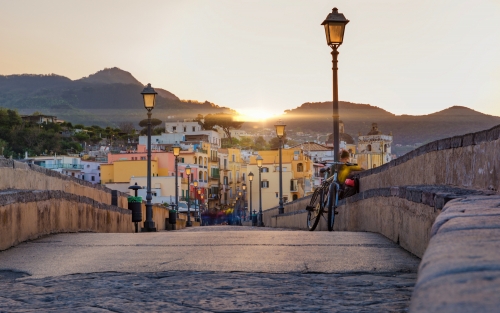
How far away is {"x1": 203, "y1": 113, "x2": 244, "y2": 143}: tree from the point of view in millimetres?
173625

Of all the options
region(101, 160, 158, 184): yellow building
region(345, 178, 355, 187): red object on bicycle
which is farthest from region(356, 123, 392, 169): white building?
region(345, 178, 355, 187): red object on bicycle

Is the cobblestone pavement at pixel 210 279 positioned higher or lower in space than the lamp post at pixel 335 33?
lower

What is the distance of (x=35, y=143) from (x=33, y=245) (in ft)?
463

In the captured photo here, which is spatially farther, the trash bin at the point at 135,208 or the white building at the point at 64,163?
the white building at the point at 64,163

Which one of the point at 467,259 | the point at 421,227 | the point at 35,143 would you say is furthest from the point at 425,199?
the point at 35,143

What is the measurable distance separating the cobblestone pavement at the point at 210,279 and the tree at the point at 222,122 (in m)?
163

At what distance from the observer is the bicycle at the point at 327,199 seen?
13.8 meters

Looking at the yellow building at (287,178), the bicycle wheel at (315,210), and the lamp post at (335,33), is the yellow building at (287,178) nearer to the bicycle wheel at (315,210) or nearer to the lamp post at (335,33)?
the lamp post at (335,33)

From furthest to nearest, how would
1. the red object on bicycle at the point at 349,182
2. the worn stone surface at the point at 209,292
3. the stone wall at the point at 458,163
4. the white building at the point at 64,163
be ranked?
1. the white building at the point at 64,163
2. the red object on bicycle at the point at 349,182
3. the stone wall at the point at 458,163
4. the worn stone surface at the point at 209,292

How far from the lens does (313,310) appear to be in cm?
425

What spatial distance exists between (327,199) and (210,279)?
353 inches

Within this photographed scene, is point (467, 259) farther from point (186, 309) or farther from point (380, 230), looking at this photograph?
point (380, 230)

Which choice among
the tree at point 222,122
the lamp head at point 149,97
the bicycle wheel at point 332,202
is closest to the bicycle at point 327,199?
the bicycle wheel at point 332,202

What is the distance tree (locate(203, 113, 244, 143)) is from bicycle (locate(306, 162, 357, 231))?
155 m
